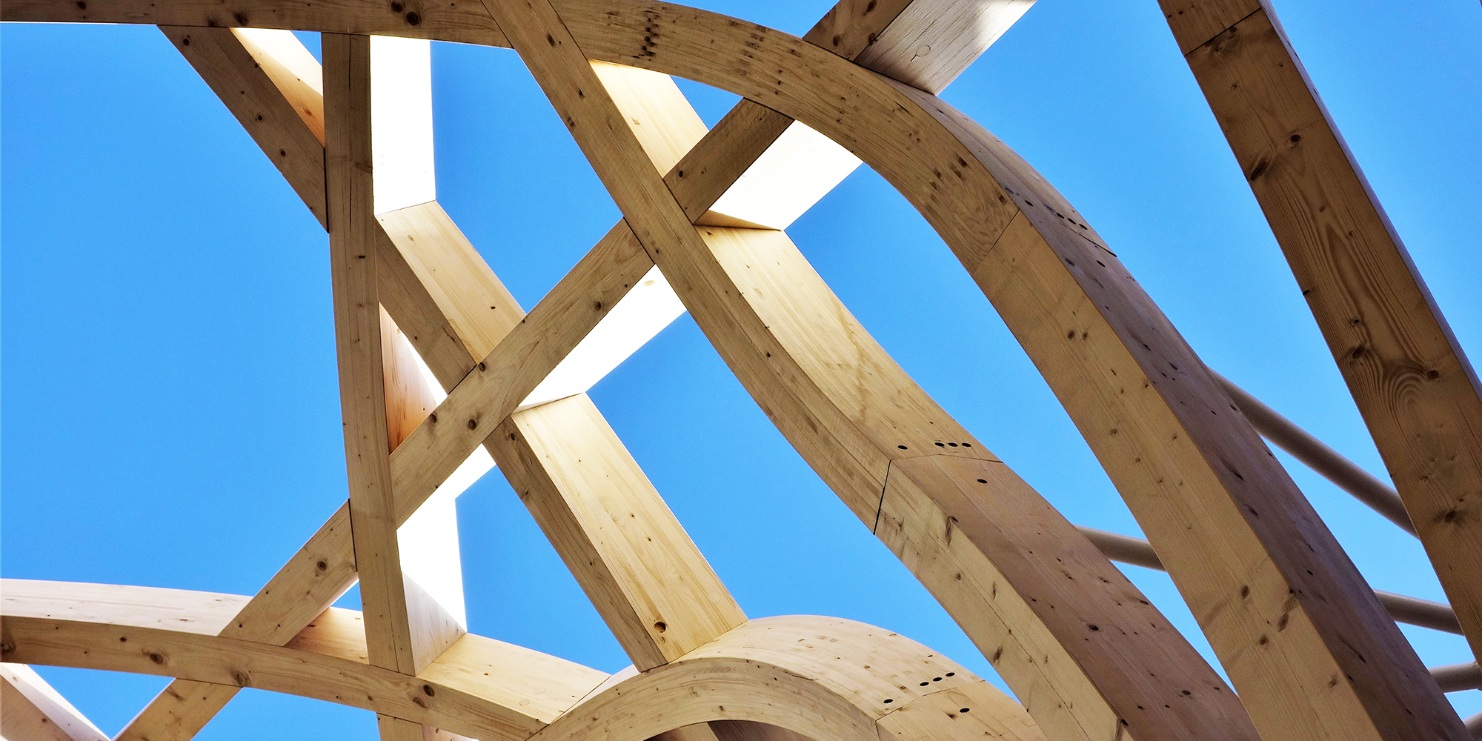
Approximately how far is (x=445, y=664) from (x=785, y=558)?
4.75 metres

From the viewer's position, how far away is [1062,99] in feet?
21.1

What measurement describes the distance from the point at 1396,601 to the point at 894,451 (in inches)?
65.1

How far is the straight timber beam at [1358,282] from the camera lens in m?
1.32

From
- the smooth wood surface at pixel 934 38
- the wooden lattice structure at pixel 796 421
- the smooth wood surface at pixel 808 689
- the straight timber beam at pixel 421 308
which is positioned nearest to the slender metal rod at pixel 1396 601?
the wooden lattice structure at pixel 796 421

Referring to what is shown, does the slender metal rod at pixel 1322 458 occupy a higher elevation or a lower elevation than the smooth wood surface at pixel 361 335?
lower

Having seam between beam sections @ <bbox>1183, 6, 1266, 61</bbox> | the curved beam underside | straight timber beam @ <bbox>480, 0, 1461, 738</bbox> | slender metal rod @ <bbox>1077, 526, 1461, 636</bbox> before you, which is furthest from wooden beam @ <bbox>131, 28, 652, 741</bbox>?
slender metal rod @ <bbox>1077, 526, 1461, 636</bbox>

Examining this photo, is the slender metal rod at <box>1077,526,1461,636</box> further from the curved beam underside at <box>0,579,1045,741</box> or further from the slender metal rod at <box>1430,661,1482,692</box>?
the curved beam underside at <box>0,579,1045,741</box>

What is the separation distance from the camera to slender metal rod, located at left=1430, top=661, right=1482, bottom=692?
2.65 metres

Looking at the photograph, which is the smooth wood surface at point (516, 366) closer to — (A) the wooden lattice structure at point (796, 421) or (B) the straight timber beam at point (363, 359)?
(A) the wooden lattice structure at point (796, 421)

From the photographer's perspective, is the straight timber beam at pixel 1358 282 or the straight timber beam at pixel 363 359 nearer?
the straight timber beam at pixel 1358 282

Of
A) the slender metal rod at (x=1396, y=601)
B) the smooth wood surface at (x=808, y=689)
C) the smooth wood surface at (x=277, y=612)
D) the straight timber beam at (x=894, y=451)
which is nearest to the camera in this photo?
the straight timber beam at (x=894, y=451)

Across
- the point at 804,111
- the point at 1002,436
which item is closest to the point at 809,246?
the point at 1002,436

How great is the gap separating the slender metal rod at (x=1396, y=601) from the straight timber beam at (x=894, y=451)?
87 centimetres

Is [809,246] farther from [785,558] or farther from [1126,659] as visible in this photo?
[1126,659]
